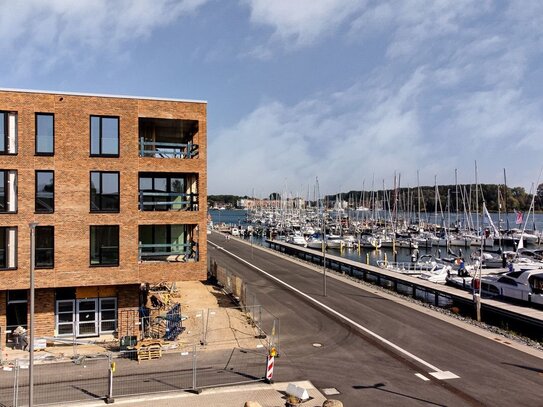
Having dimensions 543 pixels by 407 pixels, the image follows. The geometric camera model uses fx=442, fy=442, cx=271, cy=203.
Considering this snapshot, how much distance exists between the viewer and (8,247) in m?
22.8

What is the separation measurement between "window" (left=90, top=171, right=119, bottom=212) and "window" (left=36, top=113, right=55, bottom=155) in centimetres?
253

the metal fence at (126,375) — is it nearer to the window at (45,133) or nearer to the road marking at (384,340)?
the road marking at (384,340)

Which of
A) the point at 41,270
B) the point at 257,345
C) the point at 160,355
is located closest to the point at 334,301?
the point at 257,345

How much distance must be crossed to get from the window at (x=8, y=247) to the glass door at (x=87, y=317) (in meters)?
4.49

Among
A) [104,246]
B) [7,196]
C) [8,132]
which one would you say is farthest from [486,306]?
[8,132]

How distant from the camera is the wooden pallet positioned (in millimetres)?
22125

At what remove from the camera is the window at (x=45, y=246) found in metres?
23.2

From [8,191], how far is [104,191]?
4.67 meters

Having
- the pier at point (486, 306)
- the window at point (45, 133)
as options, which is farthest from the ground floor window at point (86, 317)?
the pier at point (486, 306)

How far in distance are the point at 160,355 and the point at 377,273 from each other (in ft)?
105

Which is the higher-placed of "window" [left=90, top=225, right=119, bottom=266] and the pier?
"window" [left=90, top=225, right=119, bottom=266]

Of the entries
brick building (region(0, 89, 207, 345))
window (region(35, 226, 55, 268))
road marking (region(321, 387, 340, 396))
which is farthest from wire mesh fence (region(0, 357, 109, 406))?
road marking (region(321, 387, 340, 396))

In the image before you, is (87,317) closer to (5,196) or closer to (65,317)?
(65,317)

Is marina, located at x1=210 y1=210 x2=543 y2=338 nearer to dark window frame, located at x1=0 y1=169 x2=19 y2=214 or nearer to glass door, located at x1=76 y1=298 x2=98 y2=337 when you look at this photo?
glass door, located at x1=76 y1=298 x2=98 y2=337
